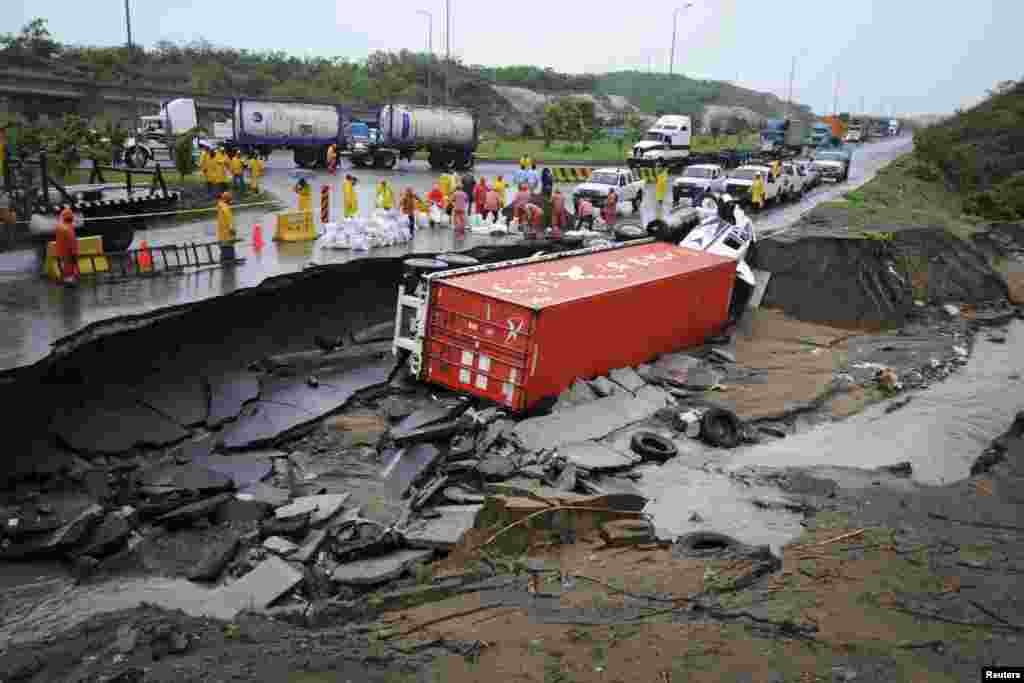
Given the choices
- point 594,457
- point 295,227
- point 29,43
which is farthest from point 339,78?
point 594,457

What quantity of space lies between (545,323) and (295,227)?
372 inches

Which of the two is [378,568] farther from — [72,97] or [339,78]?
[339,78]

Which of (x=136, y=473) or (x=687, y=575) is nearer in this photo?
(x=687, y=575)

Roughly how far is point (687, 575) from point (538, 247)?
13.7m

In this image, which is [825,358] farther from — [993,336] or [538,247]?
[538,247]

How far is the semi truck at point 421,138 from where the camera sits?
37.8 metres

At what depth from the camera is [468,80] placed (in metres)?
79.6

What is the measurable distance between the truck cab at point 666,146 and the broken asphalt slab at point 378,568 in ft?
115

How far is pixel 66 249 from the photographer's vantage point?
45.5ft

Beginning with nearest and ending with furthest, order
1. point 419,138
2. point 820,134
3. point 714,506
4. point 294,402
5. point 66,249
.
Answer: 1. point 714,506
2. point 294,402
3. point 66,249
4. point 419,138
5. point 820,134

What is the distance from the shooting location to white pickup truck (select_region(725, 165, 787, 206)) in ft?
98.5

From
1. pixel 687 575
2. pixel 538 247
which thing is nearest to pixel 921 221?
pixel 538 247

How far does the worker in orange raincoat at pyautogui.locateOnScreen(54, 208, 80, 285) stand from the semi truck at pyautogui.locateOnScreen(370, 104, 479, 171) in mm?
24809

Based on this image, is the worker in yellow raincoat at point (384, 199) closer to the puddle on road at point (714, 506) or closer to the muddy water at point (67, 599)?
the puddle on road at point (714, 506)
